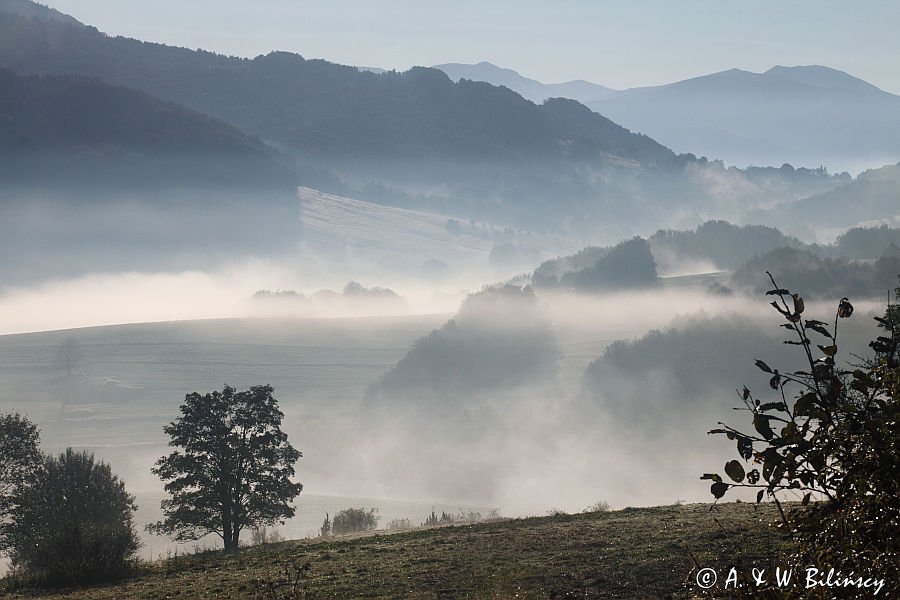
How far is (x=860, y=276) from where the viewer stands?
19075 centimetres

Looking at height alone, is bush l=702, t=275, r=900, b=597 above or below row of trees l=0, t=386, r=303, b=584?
below

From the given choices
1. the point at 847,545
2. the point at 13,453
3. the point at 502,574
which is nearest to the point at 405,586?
the point at 502,574

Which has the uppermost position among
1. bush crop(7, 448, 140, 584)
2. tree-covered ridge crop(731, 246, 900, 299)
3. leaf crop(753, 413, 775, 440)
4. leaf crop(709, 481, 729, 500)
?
tree-covered ridge crop(731, 246, 900, 299)

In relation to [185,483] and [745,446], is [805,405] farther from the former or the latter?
[185,483]

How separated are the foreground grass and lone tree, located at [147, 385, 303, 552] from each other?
1183cm

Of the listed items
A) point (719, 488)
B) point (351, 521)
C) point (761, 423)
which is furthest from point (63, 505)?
point (761, 423)

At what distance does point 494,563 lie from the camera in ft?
76.2

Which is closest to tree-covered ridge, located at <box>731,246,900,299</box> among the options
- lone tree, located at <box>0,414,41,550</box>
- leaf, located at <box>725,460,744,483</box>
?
lone tree, located at <box>0,414,41,550</box>

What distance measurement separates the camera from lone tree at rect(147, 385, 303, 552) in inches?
1598

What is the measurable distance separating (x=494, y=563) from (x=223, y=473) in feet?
70.4

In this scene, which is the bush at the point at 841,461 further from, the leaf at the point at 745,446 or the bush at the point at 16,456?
the bush at the point at 16,456

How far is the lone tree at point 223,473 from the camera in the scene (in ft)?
133

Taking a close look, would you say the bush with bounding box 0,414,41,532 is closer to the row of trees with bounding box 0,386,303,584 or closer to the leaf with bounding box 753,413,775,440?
the row of trees with bounding box 0,386,303,584

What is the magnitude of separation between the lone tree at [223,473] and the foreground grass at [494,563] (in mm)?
11828
